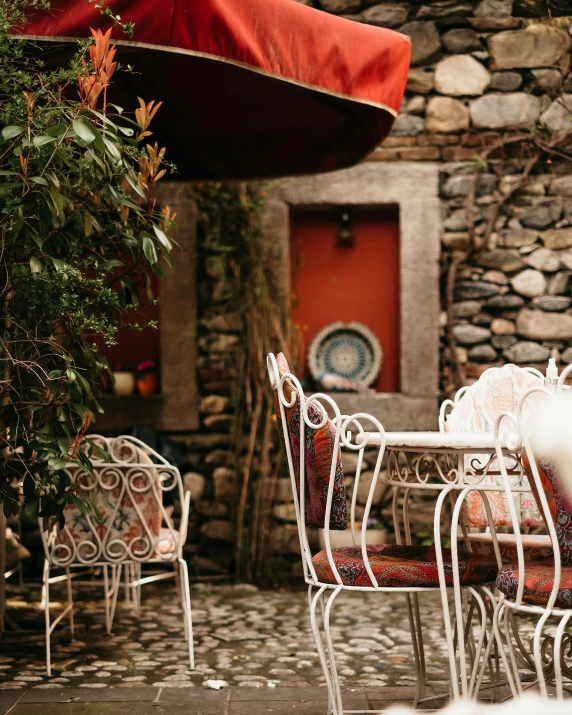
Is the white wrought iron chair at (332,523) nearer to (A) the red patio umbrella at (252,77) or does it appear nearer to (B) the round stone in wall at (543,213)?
(A) the red patio umbrella at (252,77)

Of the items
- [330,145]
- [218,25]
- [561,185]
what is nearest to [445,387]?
[561,185]

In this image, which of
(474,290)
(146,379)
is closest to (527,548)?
(474,290)

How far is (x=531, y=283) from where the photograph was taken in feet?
17.4

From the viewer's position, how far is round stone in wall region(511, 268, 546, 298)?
5301 mm

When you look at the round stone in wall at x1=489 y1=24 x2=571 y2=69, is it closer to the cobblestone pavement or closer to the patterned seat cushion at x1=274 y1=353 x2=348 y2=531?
the cobblestone pavement

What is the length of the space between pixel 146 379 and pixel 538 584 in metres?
3.61

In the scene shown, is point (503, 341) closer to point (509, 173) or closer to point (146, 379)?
point (509, 173)

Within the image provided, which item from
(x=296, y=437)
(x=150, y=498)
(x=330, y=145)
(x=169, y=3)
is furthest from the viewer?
(x=330, y=145)

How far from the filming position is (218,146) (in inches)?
177

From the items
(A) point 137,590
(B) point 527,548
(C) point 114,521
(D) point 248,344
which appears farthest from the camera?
(D) point 248,344

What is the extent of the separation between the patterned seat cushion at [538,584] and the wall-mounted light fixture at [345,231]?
11.3 feet

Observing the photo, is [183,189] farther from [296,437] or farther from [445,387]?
[296,437]

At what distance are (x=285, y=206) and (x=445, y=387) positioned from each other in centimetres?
140

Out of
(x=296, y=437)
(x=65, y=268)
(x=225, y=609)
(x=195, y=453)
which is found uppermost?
(x=65, y=268)
